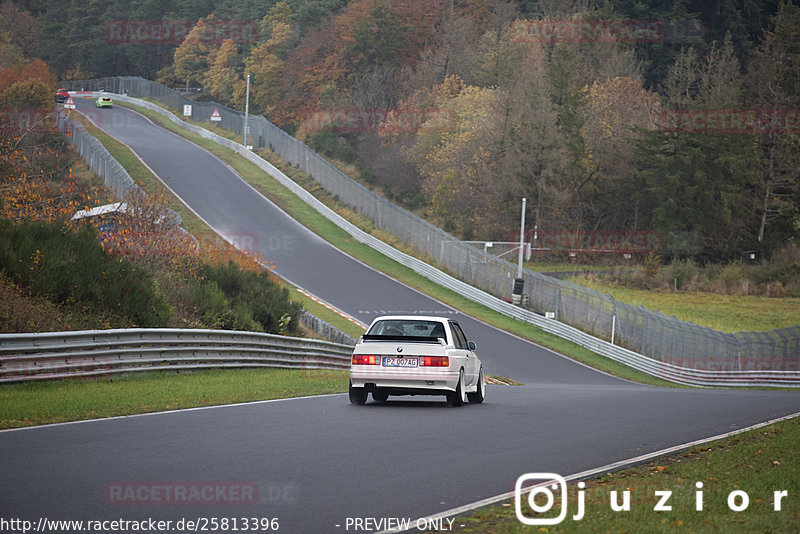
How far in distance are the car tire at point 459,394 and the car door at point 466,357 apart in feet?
0.83

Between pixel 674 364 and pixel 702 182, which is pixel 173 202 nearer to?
pixel 674 364

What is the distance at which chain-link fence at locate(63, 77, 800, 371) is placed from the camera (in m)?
42.7

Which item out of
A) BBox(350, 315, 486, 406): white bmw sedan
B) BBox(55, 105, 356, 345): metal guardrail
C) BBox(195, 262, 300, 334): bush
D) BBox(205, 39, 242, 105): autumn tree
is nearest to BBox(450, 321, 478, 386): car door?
BBox(350, 315, 486, 406): white bmw sedan

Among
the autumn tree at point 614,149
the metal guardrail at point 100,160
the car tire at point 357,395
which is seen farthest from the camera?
the autumn tree at point 614,149

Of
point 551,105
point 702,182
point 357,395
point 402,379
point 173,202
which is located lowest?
point 173,202

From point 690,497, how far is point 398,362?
7.81m

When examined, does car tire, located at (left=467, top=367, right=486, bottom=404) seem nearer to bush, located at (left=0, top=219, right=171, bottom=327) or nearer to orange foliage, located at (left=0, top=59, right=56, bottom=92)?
bush, located at (left=0, top=219, right=171, bottom=327)

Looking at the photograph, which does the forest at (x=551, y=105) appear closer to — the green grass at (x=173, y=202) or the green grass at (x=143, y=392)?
the green grass at (x=173, y=202)

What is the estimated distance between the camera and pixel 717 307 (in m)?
61.0

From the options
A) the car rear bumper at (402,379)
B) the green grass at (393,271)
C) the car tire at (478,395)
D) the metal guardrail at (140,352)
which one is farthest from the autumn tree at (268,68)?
the car rear bumper at (402,379)

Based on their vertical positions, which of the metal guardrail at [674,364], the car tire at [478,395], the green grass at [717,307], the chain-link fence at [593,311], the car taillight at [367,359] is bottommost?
the green grass at [717,307]

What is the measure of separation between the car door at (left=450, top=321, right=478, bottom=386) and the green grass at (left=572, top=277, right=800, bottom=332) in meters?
38.0

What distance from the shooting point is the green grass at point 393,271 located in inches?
1699

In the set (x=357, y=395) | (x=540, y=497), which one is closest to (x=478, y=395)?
(x=357, y=395)
